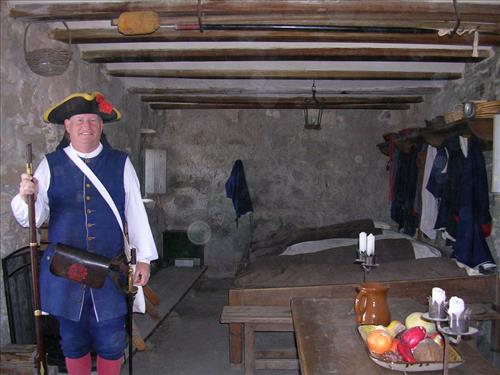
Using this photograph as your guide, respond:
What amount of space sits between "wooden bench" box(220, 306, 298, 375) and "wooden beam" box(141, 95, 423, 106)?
371 centimetres

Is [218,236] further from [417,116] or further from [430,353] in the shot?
[430,353]

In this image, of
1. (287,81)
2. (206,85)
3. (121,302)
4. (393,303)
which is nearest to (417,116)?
(287,81)

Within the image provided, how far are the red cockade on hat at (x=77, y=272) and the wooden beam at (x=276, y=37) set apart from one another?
219 centimetres

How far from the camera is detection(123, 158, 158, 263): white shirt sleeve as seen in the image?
8.73 ft

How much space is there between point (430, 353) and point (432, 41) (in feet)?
9.71

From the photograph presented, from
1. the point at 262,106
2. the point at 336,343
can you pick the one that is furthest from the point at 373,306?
the point at 262,106

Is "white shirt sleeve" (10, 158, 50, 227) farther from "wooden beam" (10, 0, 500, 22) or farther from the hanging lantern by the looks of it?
the hanging lantern

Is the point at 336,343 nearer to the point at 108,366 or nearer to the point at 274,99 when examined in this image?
the point at 108,366

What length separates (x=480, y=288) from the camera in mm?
3949

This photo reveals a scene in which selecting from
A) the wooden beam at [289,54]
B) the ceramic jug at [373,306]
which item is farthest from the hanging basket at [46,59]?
the ceramic jug at [373,306]

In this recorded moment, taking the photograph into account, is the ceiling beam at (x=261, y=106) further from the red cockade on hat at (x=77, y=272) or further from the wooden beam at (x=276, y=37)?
the red cockade on hat at (x=77, y=272)

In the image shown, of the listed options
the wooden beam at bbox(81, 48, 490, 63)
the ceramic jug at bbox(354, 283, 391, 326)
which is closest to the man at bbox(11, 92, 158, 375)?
the ceramic jug at bbox(354, 283, 391, 326)

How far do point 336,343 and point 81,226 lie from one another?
1.41m

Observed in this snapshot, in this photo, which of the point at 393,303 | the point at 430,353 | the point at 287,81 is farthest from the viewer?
the point at 287,81
